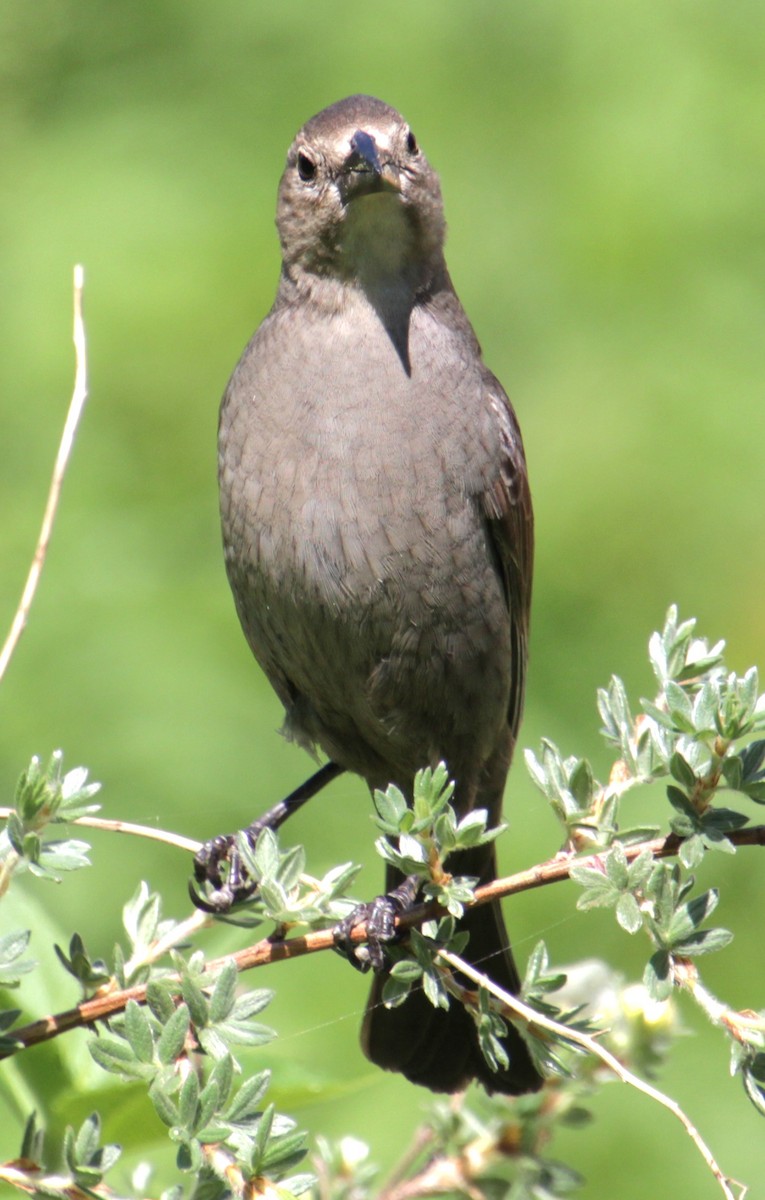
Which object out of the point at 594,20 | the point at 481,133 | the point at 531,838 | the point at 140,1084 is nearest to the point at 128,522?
the point at 531,838

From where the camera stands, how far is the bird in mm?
3297

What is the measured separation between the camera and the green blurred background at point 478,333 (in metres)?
5.23

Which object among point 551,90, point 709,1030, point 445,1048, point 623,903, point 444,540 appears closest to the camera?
point 623,903

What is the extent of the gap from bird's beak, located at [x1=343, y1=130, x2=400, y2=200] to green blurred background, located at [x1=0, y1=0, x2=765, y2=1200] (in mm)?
2409

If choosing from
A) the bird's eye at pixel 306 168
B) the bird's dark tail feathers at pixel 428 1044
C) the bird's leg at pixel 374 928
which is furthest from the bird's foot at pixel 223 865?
the bird's eye at pixel 306 168

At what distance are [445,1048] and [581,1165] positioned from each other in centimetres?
139

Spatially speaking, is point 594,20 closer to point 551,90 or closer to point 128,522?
point 551,90

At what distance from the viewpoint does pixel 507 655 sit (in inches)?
143

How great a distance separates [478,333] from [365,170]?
10.5 ft

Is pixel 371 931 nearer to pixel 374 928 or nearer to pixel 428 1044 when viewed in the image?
pixel 374 928

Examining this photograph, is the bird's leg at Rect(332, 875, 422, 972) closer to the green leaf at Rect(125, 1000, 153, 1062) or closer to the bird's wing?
the green leaf at Rect(125, 1000, 153, 1062)

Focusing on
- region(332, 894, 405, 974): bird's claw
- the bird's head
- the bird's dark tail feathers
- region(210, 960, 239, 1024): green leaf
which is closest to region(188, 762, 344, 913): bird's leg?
region(332, 894, 405, 974): bird's claw

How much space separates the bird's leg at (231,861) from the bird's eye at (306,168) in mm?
1474

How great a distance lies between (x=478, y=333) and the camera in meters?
6.69
